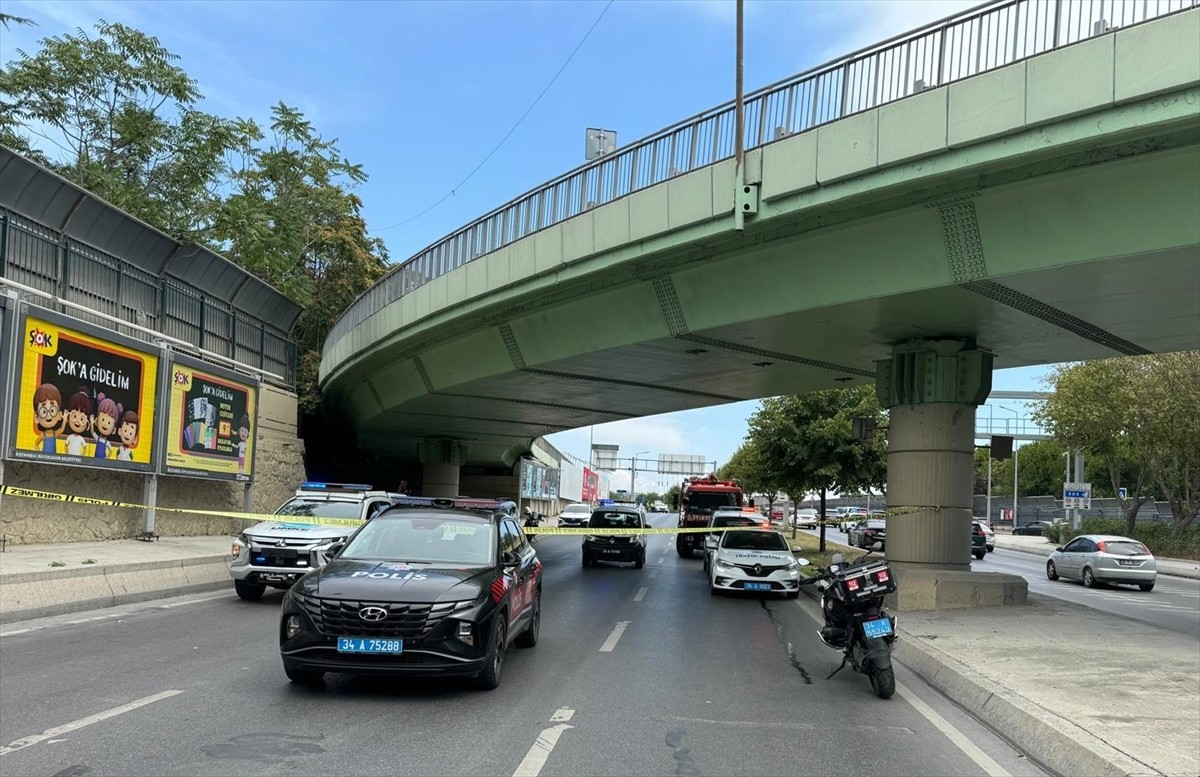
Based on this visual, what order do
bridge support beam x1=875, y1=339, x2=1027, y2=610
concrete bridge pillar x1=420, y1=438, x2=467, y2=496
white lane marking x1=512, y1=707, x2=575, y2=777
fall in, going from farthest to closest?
concrete bridge pillar x1=420, y1=438, x2=467, y2=496, bridge support beam x1=875, y1=339, x2=1027, y2=610, white lane marking x1=512, y1=707, x2=575, y2=777

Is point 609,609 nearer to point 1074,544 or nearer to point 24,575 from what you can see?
point 24,575

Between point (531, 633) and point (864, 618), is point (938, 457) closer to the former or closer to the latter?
point (864, 618)

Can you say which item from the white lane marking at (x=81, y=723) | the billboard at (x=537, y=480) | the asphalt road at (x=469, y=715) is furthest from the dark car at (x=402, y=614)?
the billboard at (x=537, y=480)

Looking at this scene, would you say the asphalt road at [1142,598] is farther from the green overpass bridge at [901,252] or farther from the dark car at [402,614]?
the dark car at [402,614]

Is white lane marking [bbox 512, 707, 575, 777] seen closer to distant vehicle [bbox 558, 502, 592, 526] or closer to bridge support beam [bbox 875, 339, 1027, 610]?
bridge support beam [bbox 875, 339, 1027, 610]

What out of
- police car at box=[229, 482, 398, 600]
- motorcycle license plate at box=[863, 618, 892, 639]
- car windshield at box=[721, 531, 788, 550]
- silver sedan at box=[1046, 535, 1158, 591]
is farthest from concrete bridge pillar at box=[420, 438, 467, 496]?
motorcycle license plate at box=[863, 618, 892, 639]

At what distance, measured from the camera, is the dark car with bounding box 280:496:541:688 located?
6.79 metres

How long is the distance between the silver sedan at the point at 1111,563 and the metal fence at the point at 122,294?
23.8 m

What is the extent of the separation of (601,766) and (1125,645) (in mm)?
8384

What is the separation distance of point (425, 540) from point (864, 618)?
4.10 metres

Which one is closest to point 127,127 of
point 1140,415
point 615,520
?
point 615,520

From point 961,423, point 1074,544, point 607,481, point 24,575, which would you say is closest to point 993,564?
point 1074,544

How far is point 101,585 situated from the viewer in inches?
486

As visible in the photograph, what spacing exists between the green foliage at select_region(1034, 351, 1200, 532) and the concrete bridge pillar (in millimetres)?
25870
